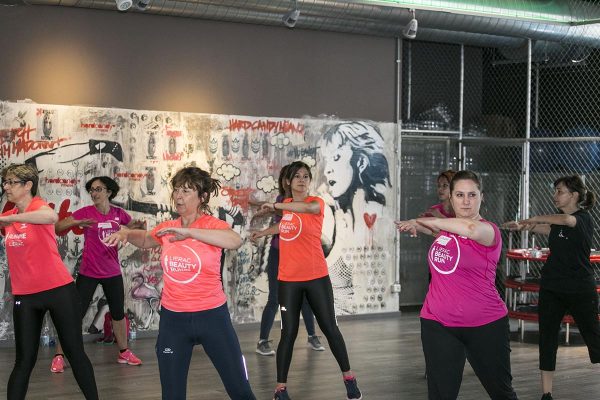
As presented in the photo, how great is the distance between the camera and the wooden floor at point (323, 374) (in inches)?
275

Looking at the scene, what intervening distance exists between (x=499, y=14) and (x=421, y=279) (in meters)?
3.61

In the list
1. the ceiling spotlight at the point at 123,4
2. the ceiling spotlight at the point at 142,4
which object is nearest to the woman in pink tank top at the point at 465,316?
the ceiling spotlight at the point at 123,4

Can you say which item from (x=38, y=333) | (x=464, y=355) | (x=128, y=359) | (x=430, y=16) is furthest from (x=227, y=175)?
(x=464, y=355)

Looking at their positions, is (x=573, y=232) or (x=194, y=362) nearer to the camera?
(x=573, y=232)

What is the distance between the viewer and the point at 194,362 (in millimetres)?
8188

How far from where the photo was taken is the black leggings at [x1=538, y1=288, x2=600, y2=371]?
6.48 meters

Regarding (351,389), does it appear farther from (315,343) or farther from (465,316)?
(315,343)

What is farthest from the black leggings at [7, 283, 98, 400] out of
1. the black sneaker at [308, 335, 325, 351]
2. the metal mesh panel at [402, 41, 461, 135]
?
the metal mesh panel at [402, 41, 461, 135]

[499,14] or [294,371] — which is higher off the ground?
[499,14]

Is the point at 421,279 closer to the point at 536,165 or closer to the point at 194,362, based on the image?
the point at 536,165

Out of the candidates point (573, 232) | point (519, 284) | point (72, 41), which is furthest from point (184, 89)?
point (573, 232)

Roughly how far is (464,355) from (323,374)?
10.4 feet

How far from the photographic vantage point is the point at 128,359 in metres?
8.12

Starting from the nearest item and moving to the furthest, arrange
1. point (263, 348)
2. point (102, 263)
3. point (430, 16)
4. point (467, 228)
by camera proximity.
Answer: point (467, 228) < point (102, 263) < point (263, 348) < point (430, 16)
